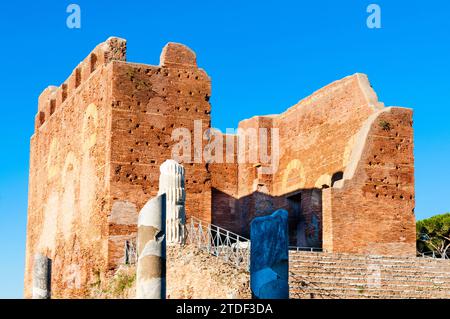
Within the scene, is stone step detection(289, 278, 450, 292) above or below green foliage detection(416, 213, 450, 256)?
below

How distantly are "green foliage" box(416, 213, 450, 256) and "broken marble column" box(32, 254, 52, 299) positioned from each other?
1721 centimetres

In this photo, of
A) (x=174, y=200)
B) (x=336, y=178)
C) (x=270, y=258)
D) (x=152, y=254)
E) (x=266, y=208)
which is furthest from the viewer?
(x=266, y=208)

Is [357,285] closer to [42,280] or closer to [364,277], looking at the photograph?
[364,277]

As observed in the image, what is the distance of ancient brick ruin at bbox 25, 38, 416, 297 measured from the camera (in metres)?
19.9

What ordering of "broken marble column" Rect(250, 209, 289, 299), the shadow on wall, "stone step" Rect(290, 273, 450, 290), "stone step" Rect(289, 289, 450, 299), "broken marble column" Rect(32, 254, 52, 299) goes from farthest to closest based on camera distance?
1. the shadow on wall
2. "stone step" Rect(290, 273, 450, 290)
3. "stone step" Rect(289, 289, 450, 299)
4. "broken marble column" Rect(32, 254, 52, 299)
5. "broken marble column" Rect(250, 209, 289, 299)

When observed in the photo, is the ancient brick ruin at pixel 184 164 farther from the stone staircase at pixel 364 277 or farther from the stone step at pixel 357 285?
the stone step at pixel 357 285

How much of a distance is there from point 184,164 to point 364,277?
5.61 meters

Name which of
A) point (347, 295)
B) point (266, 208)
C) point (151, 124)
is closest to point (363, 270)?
point (347, 295)

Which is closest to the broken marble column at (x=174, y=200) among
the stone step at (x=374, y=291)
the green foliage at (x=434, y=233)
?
the stone step at (x=374, y=291)

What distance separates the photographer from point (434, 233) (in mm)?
29516

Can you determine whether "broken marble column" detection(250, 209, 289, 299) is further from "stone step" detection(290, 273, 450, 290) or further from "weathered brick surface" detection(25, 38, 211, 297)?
"weathered brick surface" detection(25, 38, 211, 297)

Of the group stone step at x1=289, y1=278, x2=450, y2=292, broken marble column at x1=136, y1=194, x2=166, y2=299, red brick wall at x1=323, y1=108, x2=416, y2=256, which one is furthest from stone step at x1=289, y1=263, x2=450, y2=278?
broken marble column at x1=136, y1=194, x2=166, y2=299

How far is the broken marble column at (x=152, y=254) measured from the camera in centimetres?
1095

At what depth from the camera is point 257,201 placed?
2472 cm
